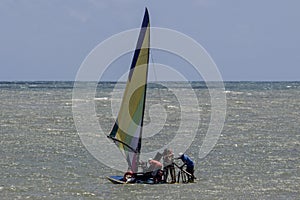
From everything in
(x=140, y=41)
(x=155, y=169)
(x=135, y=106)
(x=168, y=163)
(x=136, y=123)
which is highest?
(x=140, y=41)

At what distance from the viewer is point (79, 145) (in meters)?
52.1

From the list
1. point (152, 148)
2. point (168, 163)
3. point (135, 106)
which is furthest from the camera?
point (152, 148)

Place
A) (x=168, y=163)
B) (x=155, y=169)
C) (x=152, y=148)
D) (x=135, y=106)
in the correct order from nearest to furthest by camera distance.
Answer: (x=155, y=169) < (x=168, y=163) < (x=135, y=106) < (x=152, y=148)

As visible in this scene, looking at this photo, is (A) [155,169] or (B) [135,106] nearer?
(A) [155,169]

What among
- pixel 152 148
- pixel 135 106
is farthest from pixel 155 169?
pixel 152 148

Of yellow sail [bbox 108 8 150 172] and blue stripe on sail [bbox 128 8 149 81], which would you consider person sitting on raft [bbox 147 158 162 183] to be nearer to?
yellow sail [bbox 108 8 150 172]

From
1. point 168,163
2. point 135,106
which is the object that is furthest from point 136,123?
point 168,163

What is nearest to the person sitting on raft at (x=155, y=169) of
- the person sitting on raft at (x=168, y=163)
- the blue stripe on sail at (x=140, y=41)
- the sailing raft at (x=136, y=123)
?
the sailing raft at (x=136, y=123)

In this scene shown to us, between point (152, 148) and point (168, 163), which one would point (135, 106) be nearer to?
point (168, 163)

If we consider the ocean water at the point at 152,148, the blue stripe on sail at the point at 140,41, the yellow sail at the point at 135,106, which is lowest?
the ocean water at the point at 152,148

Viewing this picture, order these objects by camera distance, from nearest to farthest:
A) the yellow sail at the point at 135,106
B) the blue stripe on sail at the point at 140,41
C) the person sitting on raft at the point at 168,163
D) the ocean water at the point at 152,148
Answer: the ocean water at the point at 152,148, the blue stripe on sail at the point at 140,41, the yellow sail at the point at 135,106, the person sitting on raft at the point at 168,163

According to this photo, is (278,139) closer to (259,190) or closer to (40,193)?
(259,190)

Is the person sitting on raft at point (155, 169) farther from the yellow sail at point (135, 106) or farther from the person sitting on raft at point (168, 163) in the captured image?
the yellow sail at point (135, 106)

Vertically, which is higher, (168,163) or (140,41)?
(140,41)
